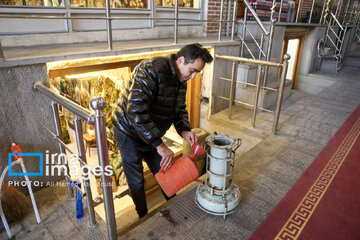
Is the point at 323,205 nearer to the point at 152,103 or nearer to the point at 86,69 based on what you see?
the point at 152,103

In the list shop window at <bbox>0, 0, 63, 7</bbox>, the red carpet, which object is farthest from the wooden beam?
the red carpet

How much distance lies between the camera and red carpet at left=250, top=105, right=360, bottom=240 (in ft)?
6.97

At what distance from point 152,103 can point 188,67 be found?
1.51ft

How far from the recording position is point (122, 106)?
2.21 metres

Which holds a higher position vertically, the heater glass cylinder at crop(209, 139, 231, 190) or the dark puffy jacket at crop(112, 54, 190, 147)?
the dark puffy jacket at crop(112, 54, 190, 147)

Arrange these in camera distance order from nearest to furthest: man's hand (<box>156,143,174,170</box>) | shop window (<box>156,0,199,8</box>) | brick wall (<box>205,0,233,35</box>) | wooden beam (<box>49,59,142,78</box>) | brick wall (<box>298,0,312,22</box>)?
man's hand (<box>156,143,174,170</box>)
wooden beam (<box>49,59,142,78</box>)
shop window (<box>156,0,199,8</box>)
brick wall (<box>205,0,233,35</box>)
brick wall (<box>298,0,312,22</box>)

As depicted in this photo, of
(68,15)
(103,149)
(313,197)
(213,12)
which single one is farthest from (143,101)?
(213,12)

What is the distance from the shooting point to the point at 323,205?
243cm

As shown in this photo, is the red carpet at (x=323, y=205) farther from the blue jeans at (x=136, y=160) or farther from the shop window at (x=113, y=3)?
the shop window at (x=113, y=3)

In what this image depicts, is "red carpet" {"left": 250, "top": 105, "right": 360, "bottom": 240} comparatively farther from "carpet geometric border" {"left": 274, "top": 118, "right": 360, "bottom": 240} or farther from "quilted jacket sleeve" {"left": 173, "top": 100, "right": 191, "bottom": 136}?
"quilted jacket sleeve" {"left": 173, "top": 100, "right": 191, "bottom": 136}

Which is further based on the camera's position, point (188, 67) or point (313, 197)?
point (313, 197)

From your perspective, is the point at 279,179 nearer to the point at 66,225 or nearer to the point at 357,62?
the point at 66,225

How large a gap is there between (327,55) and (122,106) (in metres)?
9.04

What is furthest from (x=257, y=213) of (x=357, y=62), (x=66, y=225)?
(x=357, y=62)
